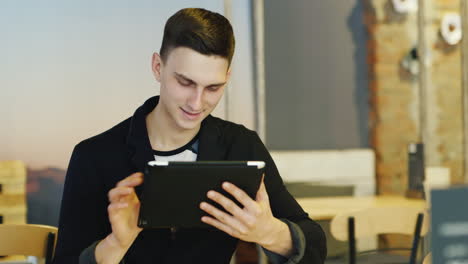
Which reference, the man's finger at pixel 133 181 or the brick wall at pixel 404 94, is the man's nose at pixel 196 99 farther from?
the brick wall at pixel 404 94

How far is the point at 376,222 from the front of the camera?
261 centimetres

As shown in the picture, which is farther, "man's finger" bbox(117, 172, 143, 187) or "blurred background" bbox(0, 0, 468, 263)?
"blurred background" bbox(0, 0, 468, 263)

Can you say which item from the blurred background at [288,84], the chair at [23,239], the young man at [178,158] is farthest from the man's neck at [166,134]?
the blurred background at [288,84]

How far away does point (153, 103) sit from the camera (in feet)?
5.59

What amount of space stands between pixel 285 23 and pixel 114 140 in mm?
3172

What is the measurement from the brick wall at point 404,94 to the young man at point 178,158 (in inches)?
131

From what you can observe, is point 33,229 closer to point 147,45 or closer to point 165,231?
point 165,231

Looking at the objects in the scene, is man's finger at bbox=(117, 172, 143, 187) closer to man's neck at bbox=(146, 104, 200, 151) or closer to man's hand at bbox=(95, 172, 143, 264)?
man's hand at bbox=(95, 172, 143, 264)

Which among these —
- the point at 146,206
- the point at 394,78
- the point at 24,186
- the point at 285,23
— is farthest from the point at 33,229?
the point at 394,78

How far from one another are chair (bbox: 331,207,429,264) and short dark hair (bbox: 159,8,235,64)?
123 centimetres

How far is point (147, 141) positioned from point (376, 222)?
1.32 m

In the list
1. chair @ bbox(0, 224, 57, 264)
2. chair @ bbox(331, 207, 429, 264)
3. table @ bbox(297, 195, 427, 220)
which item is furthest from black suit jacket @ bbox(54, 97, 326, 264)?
table @ bbox(297, 195, 427, 220)

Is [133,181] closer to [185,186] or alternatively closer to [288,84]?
[185,186]

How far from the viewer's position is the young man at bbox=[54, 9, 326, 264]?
1413 mm
